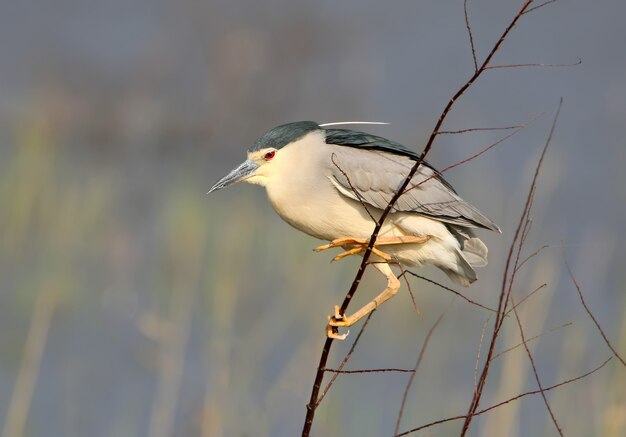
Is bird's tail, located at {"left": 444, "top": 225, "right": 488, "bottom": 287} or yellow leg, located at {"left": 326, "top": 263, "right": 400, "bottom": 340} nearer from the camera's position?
yellow leg, located at {"left": 326, "top": 263, "right": 400, "bottom": 340}

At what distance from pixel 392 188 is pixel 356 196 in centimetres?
17

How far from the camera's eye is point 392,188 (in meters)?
3.04

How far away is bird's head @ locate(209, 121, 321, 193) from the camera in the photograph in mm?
3002

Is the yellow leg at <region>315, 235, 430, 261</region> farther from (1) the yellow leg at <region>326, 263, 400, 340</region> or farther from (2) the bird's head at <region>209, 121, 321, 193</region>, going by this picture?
(2) the bird's head at <region>209, 121, 321, 193</region>

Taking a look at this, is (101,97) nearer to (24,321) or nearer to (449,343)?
(24,321)

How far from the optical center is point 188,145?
6.39 metres

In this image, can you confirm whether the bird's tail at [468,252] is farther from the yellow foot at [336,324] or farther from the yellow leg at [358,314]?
the yellow foot at [336,324]

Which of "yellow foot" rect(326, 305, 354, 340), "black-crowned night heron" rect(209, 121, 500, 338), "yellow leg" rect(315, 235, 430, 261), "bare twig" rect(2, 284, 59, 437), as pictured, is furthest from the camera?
"bare twig" rect(2, 284, 59, 437)

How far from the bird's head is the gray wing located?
116 millimetres

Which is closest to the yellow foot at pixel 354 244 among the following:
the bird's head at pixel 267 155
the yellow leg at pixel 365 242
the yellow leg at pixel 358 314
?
the yellow leg at pixel 365 242

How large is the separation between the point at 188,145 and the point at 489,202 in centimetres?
187

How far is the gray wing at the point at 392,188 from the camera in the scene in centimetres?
296

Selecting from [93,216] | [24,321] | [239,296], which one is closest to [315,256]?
[239,296]

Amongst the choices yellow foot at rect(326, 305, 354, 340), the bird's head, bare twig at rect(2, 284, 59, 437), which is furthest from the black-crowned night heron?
bare twig at rect(2, 284, 59, 437)
